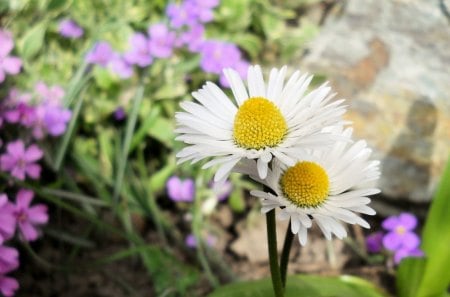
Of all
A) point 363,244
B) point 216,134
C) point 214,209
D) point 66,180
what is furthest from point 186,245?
point 216,134

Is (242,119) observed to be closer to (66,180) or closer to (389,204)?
(66,180)

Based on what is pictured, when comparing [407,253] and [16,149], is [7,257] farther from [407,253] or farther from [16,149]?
[407,253]

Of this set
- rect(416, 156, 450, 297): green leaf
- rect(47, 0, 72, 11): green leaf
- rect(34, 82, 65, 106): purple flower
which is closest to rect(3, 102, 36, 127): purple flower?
rect(34, 82, 65, 106): purple flower

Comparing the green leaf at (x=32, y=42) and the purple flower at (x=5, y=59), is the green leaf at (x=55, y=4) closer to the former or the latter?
the green leaf at (x=32, y=42)

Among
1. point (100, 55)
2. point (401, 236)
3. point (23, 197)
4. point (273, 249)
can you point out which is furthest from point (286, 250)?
point (100, 55)

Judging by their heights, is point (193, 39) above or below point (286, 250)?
above

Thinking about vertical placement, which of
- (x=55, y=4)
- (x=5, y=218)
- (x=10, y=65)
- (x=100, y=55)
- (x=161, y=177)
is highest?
(x=55, y=4)

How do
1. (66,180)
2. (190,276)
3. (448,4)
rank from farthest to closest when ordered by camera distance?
(448,4)
(66,180)
(190,276)
